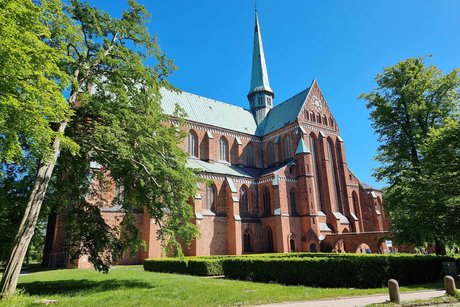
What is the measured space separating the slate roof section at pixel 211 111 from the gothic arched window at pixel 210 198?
30.8ft

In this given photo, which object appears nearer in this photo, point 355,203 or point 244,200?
point 244,200

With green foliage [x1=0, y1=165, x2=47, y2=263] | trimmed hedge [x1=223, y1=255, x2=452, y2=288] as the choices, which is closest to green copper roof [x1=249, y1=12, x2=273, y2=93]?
trimmed hedge [x1=223, y1=255, x2=452, y2=288]

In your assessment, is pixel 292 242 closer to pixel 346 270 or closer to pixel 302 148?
Answer: pixel 302 148

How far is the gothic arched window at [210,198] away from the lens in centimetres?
3300

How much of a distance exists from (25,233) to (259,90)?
141 feet

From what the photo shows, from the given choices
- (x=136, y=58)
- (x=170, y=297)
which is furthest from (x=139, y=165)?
(x=170, y=297)

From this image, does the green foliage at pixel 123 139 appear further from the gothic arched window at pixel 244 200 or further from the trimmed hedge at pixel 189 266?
the gothic arched window at pixel 244 200

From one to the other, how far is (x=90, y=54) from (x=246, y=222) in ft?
81.2

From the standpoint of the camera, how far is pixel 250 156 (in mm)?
43094

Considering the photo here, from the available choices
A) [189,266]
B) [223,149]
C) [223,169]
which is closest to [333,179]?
[223,169]

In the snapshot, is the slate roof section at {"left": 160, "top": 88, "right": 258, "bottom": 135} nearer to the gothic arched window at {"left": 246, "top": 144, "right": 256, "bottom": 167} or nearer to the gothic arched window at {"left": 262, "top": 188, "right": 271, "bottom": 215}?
the gothic arched window at {"left": 246, "top": 144, "right": 256, "bottom": 167}

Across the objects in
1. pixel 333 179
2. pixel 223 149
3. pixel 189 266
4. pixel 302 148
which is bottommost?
pixel 189 266

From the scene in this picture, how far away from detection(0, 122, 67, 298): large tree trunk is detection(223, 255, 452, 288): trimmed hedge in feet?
34.0

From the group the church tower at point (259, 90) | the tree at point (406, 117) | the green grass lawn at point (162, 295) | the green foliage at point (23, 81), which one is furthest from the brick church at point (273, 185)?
the green foliage at point (23, 81)
